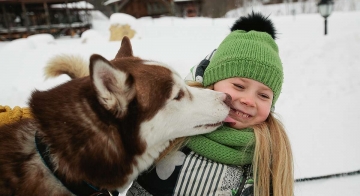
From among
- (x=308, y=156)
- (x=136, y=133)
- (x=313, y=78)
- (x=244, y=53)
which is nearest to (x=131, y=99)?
(x=136, y=133)

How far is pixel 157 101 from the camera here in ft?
4.47

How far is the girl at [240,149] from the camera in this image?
1459 millimetres

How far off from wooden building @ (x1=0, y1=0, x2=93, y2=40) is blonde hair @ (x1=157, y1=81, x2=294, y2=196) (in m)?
19.4

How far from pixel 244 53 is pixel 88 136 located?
974 millimetres

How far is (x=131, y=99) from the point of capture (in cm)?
130

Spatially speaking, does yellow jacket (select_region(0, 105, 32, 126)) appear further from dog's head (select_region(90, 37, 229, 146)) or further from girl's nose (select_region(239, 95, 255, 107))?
girl's nose (select_region(239, 95, 255, 107))

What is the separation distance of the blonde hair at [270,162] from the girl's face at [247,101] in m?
0.06

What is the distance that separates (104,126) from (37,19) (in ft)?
75.3

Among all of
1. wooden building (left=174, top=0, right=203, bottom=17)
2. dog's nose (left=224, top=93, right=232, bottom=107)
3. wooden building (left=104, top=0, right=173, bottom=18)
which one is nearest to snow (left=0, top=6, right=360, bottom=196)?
dog's nose (left=224, top=93, right=232, bottom=107)

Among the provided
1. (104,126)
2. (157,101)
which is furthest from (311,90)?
(104,126)

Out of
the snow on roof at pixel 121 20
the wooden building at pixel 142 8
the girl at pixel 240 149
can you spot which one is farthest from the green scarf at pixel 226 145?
the wooden building at pixel 142 8

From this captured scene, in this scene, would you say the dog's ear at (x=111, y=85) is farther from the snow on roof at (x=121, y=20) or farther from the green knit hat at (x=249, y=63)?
the snow on roof at (x=121, y=20)

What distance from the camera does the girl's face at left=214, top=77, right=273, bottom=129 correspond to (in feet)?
5.16

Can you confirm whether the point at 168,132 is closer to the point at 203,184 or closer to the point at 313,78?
the point at 203,184
